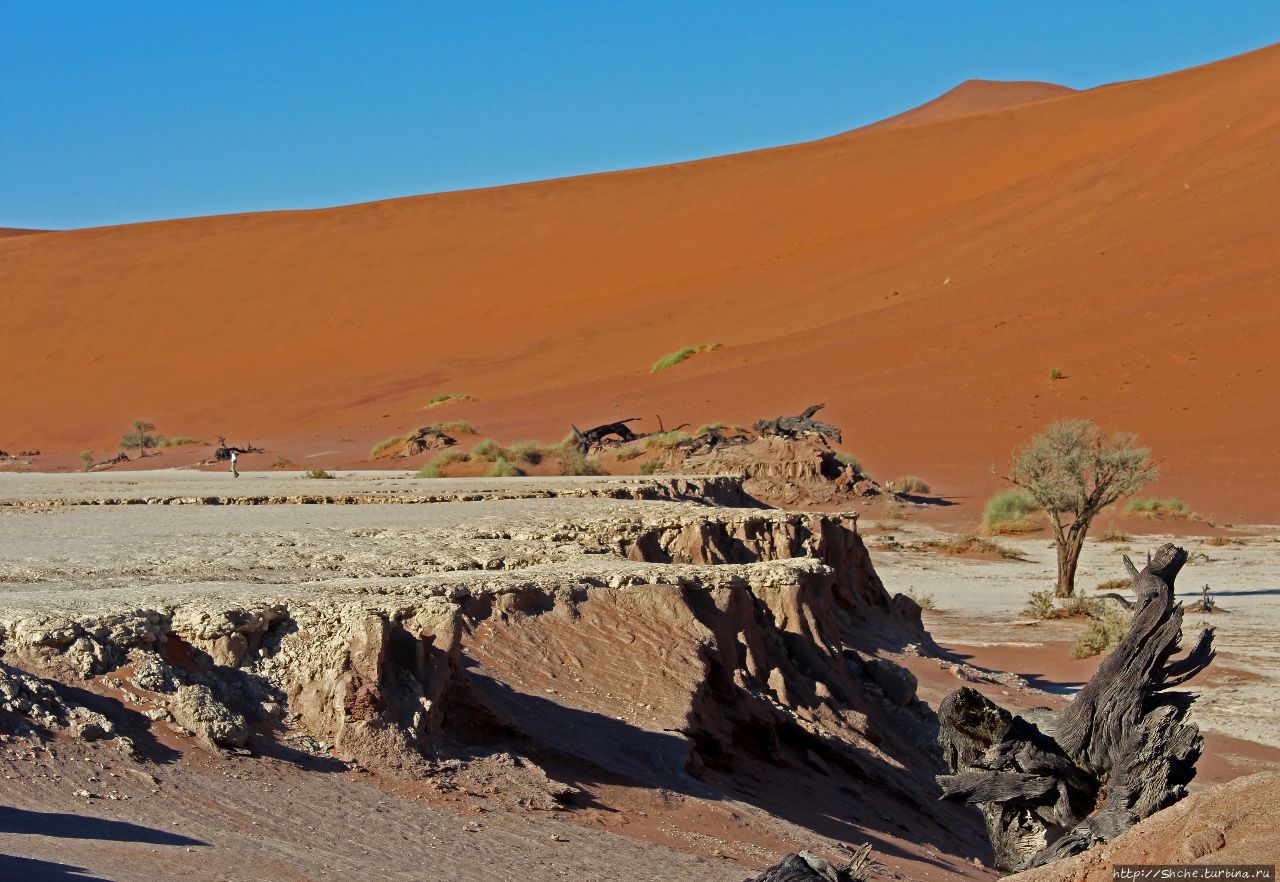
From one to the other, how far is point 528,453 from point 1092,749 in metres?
25.2

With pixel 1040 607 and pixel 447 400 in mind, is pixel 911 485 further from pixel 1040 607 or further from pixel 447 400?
pixel 447 400

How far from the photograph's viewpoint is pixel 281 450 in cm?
4412

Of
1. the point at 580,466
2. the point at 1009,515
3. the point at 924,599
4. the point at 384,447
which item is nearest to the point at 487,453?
the point at 580,466

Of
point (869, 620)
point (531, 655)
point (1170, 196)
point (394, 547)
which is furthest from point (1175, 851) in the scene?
point (1170, 196)

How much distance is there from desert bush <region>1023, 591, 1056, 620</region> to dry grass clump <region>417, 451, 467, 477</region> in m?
12.8

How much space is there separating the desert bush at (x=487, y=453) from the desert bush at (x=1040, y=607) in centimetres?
1312

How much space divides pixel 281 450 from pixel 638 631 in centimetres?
3630

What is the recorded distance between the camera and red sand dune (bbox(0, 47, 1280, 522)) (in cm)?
4212

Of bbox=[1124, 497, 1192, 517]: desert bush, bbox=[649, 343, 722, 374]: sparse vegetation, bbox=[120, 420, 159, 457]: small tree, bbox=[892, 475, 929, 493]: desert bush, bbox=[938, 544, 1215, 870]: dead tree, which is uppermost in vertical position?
bbox=[649, 343, 722, 374]: sparse vegetation

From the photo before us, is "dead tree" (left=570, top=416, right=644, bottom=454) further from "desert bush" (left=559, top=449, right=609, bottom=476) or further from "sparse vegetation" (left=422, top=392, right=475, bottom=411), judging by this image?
"sparse vegetation" (left=422, top=392, right=475, bottom=411)

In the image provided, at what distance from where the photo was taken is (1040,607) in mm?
19828

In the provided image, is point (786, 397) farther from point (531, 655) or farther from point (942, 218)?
point (531, 655)

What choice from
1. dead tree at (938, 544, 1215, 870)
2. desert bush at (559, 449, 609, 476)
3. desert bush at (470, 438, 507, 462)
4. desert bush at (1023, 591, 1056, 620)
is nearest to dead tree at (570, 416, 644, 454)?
desert bush at (470, 438, 507, 462)

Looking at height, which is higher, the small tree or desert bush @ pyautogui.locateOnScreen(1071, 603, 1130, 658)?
the small tree
